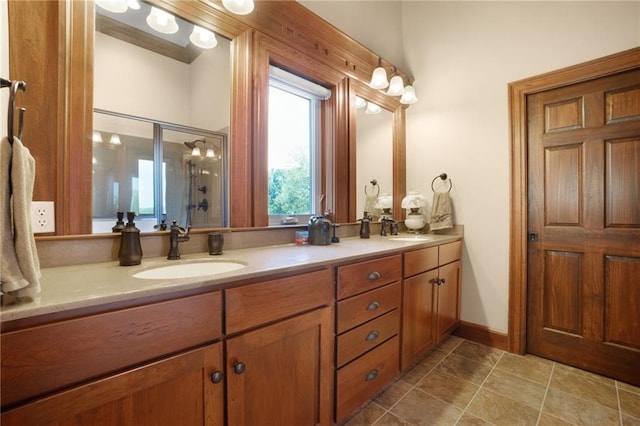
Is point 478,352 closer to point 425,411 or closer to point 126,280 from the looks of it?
point 425,411

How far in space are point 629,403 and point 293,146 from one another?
2446 millimetres

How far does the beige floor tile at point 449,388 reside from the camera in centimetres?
159

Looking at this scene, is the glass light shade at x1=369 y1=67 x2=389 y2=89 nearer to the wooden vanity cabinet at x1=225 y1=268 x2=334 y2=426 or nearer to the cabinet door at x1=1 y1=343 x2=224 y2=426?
the wooden vanity cabinet at x1=225 y1=268 x2=334 y2=426

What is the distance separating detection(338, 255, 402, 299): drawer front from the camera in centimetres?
131

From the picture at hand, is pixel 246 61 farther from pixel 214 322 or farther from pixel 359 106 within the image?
pixel 214 322

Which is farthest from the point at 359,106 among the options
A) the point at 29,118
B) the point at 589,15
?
the point at 29,118

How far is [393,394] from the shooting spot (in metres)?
1.64

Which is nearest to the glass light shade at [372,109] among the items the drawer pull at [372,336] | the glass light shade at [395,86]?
the glass light shade at [395,86]

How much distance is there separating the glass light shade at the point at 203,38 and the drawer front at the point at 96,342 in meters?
1.30

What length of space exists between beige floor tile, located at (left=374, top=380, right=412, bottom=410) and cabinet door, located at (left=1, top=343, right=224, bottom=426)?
1015 mm

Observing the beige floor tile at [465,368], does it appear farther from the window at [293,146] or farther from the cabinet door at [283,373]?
the window at [293,146]

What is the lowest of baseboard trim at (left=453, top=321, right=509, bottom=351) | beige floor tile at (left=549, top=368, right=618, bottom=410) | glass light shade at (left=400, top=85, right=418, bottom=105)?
beige floor tile at (left=549, top=368, right=618, bottom=410)

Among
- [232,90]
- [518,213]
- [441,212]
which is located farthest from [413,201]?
[232,90]

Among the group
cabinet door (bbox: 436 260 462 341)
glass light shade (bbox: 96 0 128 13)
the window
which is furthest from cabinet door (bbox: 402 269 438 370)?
glass light shade (bbox: 96 0 128 13)
